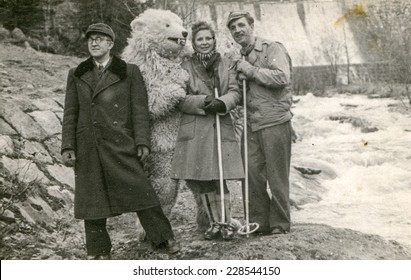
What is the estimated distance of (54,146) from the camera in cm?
441

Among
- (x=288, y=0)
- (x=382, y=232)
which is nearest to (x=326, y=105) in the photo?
(x=288, y=0)

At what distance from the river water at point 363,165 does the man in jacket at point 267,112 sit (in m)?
0.83

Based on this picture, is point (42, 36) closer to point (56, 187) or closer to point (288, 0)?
point (56, 187)

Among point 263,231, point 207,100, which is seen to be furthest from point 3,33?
point 263,231

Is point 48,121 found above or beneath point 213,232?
above

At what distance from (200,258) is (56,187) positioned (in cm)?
154

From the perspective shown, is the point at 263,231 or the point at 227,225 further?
the point at 263,231

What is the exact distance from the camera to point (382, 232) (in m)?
3.86

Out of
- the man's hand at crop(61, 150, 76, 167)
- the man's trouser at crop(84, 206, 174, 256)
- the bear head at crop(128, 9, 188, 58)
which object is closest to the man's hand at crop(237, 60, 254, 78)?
the bear head at crop(128, 9, 188, 58)

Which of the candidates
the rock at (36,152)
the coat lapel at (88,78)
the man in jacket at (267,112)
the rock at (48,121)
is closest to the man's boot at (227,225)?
the man in jacket at (267,112)

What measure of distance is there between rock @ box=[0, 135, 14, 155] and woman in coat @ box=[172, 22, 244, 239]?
157 cm

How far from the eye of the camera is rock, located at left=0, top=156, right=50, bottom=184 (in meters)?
3.89

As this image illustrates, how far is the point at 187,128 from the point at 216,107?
28cm

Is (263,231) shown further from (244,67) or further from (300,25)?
(300,25)
